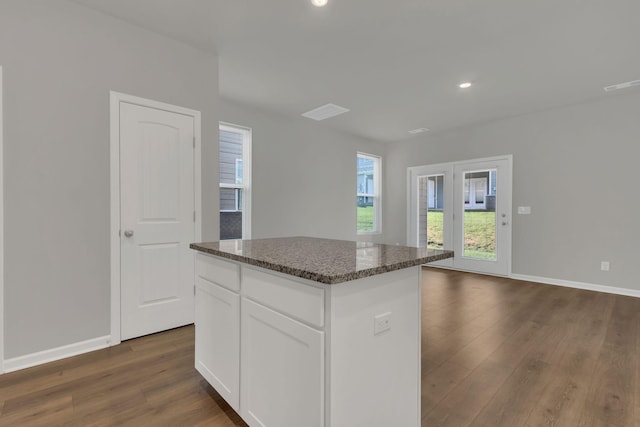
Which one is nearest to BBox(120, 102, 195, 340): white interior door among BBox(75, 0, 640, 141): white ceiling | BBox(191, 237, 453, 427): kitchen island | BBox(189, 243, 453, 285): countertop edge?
BBox(75, 0, 640, 141): white ceiling

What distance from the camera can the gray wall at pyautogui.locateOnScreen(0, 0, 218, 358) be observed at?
209cm

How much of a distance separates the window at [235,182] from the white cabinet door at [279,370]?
302 centimetres

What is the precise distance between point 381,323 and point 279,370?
0.47 meters

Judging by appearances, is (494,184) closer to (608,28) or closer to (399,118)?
(399,118)

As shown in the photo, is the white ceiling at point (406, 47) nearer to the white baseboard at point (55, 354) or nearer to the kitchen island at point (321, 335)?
the kitchen island at point (321, 335)

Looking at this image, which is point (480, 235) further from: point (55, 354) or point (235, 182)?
point (55, 354)

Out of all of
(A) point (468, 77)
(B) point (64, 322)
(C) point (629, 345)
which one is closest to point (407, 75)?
(A) point (468, 77)

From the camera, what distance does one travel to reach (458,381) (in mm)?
2000

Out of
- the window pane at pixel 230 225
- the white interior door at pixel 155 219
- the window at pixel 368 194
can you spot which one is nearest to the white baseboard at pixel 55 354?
the white interior door at pixel 155 219

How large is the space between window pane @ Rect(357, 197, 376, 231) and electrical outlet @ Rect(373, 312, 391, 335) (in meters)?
5.17

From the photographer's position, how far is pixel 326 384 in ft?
3.57

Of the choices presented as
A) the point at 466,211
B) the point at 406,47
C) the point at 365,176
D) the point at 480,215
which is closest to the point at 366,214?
the point at 365,176

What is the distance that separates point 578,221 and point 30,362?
6.26m

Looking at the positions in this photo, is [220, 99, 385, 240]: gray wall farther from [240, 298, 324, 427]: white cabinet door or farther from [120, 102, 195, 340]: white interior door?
[240, 298, 324, 427]: white cabinet door
